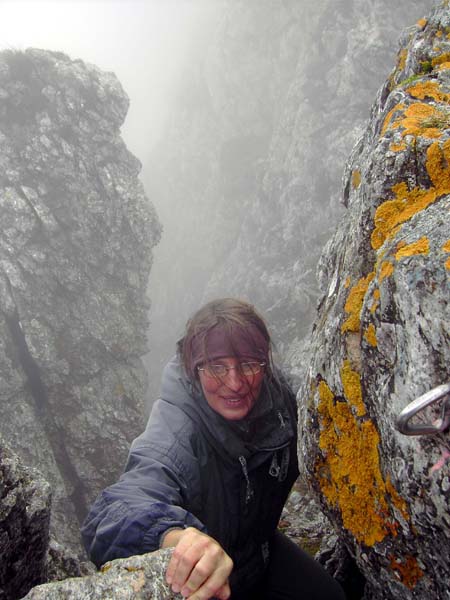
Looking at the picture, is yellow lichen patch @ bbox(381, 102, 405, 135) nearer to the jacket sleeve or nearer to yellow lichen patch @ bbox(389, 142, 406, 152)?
yellow lichen patch @ bbox(389, 142, 406, 152)

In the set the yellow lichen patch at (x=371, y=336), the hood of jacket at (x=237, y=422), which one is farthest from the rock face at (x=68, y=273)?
the yellow lichen patch at (x=371, y=336)

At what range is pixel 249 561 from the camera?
624 cm

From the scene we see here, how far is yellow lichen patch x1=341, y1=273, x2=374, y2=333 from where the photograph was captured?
485 cm

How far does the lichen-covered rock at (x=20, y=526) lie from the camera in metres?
5.76

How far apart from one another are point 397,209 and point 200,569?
396 centimetres

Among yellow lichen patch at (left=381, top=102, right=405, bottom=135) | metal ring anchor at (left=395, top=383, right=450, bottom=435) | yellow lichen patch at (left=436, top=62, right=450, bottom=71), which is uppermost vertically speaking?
yellow lichen patch at (left=436, top=62, right=450, bottom=71)

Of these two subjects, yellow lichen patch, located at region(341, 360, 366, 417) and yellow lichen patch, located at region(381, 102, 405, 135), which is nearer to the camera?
yellow lichen patch, located at region(341, 360, 366, 417)

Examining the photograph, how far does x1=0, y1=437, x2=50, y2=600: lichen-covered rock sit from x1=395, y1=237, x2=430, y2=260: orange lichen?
5857mm

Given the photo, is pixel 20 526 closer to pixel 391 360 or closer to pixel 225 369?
pixel 225 369

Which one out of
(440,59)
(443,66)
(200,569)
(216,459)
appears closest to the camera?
(200,569)

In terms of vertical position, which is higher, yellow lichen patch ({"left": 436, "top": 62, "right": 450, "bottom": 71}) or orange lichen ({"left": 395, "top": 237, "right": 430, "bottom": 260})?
yellow lichen patch ({"left": 436, "top": 62, "right": 450, "bottom": 71})

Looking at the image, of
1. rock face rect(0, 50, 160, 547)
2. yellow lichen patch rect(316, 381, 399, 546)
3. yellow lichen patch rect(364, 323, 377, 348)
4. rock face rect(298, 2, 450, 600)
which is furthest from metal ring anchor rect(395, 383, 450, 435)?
rock face rect(0, 50, 160, 547)

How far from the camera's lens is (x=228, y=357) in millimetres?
5582

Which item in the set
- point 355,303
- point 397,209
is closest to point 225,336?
point 355,303
